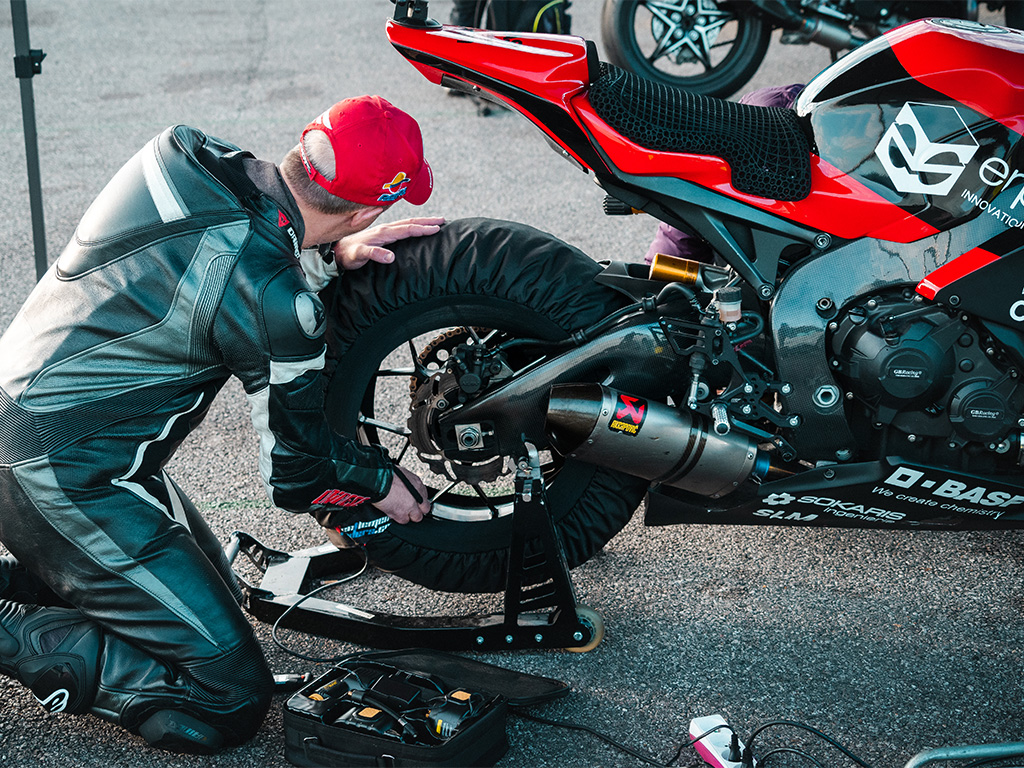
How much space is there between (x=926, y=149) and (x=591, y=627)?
1339 mm

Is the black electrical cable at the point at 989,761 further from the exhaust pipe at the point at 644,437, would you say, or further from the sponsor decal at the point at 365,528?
the sponsor decal at the point at 365,528

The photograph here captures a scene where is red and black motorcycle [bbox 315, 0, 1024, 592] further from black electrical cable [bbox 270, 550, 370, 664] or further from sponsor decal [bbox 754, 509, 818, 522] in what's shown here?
black electrical cable [bbox 270, 550, 370, 664]

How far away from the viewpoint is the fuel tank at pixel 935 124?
2.23 meters

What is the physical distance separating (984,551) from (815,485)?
2.56 ft

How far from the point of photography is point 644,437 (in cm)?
234

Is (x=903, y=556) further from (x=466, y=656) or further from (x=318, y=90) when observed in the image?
(x=318, y=90)

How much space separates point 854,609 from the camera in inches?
104

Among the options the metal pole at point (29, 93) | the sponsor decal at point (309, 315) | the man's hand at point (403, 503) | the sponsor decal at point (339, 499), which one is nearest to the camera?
the sponsor decal at point (309, 315)

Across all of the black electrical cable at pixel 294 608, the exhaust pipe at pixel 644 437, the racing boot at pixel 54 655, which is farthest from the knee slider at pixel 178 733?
the exhaust pipe at pixel 644 437

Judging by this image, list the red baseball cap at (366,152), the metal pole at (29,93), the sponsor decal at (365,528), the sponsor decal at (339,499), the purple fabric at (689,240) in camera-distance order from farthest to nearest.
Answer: the metal pole at (29,93)
the purple fabric at (689,240)
the sponsor decal at (365,528)
the sponsor decal at (339,499)
the red baseball cap at (366,152)

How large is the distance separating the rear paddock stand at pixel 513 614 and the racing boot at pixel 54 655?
45 centimetres

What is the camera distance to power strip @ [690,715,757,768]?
6.88 ft

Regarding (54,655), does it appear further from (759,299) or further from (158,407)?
(759,299)

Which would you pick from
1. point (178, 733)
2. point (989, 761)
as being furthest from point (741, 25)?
point (178, 733)
